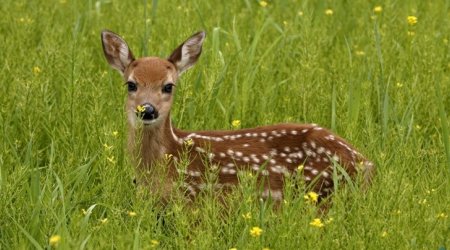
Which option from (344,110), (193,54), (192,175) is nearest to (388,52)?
(344,110)

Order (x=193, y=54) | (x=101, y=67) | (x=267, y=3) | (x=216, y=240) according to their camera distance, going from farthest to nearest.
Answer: (x=267, y=3)
(x=101, y=67)
(x=193, y=54)
(x=216, y=240)

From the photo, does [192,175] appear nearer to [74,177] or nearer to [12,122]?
[74,177]

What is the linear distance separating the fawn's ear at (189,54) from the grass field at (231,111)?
10cm

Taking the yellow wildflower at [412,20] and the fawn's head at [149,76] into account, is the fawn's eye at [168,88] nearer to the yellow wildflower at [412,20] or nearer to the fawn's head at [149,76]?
the fawn's head at [149,76]

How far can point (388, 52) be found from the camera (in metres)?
8.55

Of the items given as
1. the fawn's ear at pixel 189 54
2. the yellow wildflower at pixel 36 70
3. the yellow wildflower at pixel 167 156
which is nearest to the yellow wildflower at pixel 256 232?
the yellow wildflower at pixel 167 156

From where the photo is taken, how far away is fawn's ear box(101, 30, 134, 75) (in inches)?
280

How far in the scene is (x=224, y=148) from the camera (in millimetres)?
6777

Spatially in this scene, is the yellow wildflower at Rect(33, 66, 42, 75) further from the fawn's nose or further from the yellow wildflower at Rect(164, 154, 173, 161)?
the yellow wildflower at Rect(164, 154, 173, 161)

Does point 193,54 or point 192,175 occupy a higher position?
point 193,54

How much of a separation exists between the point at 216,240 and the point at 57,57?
2700 millimetres

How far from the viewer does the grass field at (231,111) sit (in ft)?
18.3

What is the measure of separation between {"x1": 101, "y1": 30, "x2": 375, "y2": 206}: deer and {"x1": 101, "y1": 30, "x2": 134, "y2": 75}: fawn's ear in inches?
7.2

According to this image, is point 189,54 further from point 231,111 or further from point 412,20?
point 412,20
